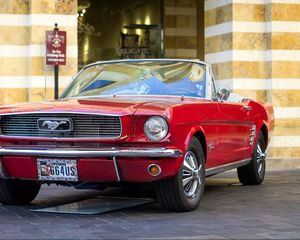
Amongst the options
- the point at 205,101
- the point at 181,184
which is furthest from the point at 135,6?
the point at 181,184

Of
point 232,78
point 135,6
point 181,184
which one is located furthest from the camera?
point 135,6

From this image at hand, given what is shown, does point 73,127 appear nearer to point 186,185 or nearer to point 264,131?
point 186,185

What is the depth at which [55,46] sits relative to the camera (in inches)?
492

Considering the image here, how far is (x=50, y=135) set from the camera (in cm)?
689

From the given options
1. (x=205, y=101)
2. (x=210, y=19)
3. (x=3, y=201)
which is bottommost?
(x=3, y=201)

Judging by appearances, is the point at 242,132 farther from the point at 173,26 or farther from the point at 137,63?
the point at 173,26

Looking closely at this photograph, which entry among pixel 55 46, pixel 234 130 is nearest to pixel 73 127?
pixel 234 130

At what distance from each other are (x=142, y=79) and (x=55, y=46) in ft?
15.4

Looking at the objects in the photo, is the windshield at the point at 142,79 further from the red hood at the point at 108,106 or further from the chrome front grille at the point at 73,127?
the chrome front grille at the point at 73,127

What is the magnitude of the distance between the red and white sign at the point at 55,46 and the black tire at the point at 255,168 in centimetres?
429

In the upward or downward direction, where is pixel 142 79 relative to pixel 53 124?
upward

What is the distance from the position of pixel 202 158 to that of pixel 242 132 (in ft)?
5.13

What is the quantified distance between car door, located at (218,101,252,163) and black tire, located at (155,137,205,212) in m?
0.77

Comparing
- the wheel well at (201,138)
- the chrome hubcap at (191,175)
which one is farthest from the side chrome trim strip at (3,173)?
the wheel well at (201,138)
